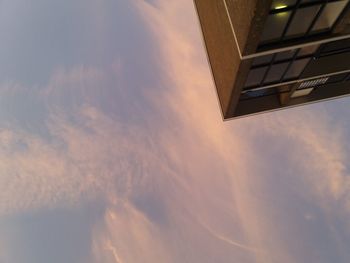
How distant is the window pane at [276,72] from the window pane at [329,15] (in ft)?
12.4

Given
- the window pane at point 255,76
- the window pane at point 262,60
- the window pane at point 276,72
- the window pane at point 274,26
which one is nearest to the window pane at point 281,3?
the window pane at point 274,26

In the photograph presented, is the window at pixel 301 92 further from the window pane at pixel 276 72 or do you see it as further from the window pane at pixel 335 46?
the window pane at pixel 335 46

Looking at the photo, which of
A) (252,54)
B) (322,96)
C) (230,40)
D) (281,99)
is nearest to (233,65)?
(230,40)

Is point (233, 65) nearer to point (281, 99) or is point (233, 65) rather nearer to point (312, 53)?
point (312, 53)

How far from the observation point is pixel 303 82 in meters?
22.4

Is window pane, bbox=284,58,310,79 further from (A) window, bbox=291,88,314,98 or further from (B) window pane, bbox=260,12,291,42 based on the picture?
(B) window pane, bbox=260,12,291,42

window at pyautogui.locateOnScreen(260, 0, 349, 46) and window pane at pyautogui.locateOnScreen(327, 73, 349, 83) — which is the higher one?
window at pyautogui.locateOnScreen(260, 0, 349, 46)

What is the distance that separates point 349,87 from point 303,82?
4.63 m

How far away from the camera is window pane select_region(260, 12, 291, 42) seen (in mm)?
14117

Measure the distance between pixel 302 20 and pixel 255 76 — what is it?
539cm

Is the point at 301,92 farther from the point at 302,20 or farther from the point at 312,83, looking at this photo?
the point at 302,20

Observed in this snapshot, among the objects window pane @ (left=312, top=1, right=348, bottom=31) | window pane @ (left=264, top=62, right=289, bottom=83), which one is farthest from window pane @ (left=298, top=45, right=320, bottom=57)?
window pane @ (left=312, top=1, right=348, bottom=31)

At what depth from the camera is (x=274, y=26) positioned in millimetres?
14711

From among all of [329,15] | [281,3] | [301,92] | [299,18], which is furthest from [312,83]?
[281,3]
